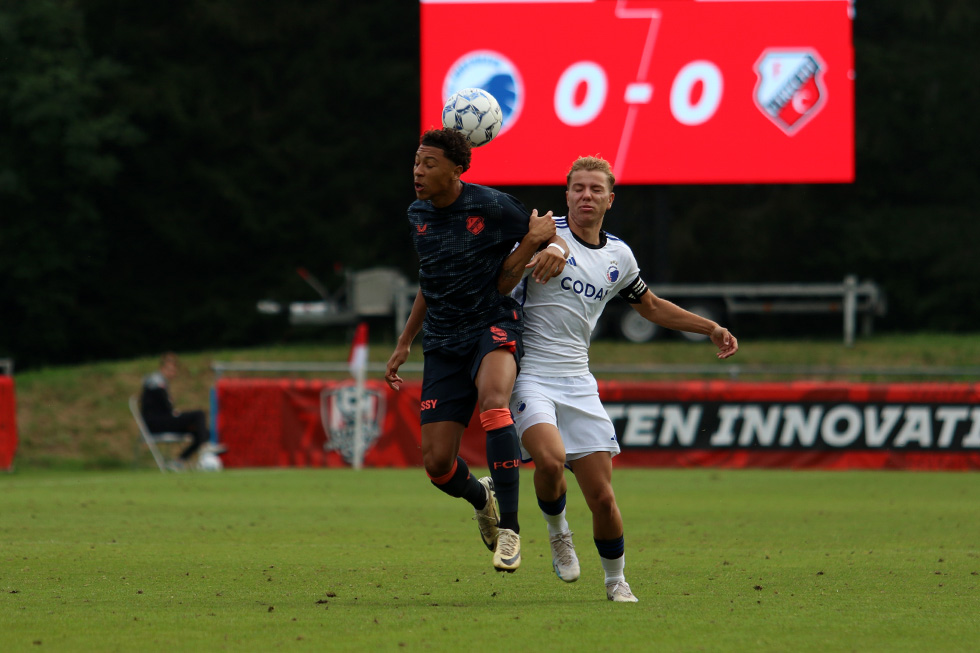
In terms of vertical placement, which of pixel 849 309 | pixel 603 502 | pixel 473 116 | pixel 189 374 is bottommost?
pixel 189 374

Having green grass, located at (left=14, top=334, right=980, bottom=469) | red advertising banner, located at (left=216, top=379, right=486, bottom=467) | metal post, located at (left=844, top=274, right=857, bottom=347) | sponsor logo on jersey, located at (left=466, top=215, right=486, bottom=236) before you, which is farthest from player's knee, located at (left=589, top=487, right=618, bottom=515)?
metal post, located at (left=844, top=274, right=857, bottom=347)

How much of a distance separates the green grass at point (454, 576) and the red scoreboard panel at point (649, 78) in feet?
37.8

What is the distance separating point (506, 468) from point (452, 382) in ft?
1.69

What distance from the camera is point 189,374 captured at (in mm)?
25938

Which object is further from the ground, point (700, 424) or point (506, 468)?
point (506, 468)

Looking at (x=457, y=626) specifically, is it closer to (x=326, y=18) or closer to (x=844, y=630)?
(x=844, y=630)

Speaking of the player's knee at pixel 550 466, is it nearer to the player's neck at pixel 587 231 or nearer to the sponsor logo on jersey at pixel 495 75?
the player's neck at pixel 587 231

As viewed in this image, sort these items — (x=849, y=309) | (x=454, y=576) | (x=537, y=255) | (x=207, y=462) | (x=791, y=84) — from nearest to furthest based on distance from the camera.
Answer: (x=537, y=255) → (x=454, y=576) → (x=207, y=462) → (x=791, y=84) → (x=849, y=309)

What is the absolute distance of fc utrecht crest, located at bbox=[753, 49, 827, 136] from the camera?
24234 mm

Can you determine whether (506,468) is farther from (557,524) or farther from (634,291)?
(634,291)

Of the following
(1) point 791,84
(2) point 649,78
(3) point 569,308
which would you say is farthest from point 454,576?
(1) point 791,84

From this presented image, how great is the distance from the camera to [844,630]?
542 cm

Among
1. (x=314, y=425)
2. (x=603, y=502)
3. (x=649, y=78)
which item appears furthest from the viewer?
(x=649, y=78)

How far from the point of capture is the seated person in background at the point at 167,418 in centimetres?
1856
